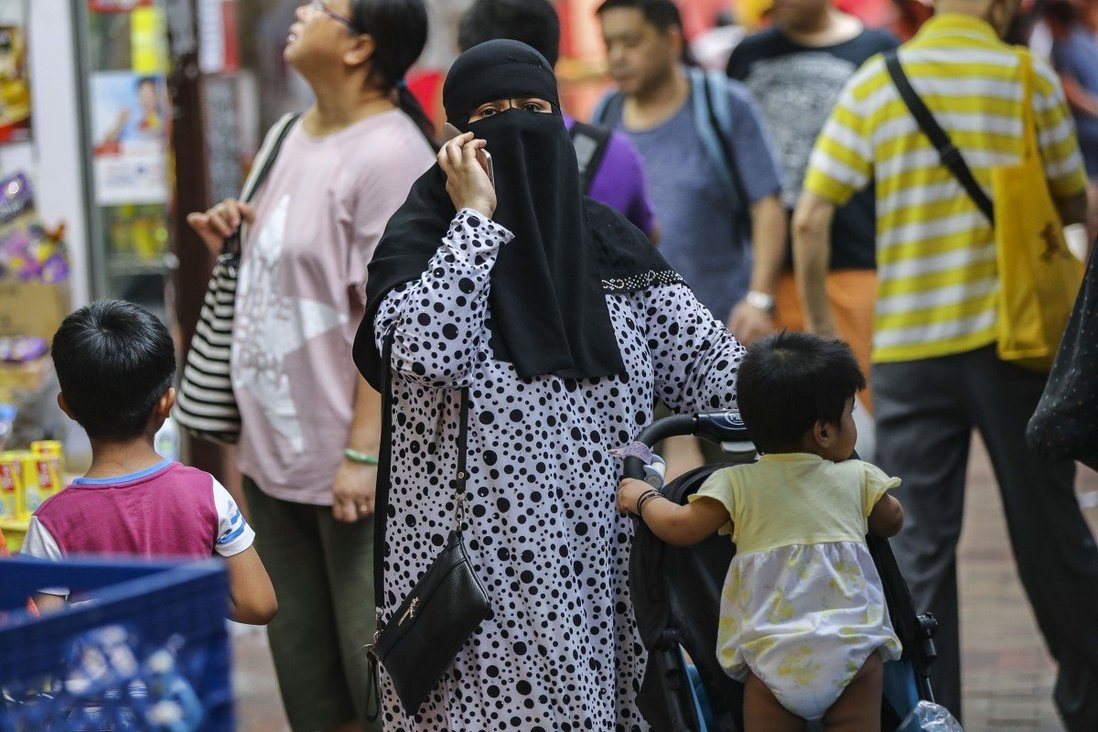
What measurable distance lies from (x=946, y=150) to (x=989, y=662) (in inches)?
81.5

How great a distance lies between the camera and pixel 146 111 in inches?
254

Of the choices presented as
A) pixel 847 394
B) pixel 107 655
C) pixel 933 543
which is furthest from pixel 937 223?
pixel 107 655

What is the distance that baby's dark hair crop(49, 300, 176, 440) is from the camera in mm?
3143

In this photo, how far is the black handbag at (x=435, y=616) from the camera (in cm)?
318

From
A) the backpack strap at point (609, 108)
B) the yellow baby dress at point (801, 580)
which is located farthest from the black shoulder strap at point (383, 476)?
the backpack strap at point (609, 108)

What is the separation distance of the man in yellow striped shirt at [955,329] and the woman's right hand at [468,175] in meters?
2.06

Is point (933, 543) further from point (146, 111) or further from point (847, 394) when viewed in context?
point (146, 111)

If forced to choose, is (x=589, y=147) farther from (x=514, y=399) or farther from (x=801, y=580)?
(x=801, y=580)

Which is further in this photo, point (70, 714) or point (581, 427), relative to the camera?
point (581, 427)

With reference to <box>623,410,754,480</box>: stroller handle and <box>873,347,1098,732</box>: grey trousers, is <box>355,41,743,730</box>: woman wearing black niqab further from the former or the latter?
<box>873,347,1098,732</box>: grey trousers

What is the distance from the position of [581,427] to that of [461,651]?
1.63 ft

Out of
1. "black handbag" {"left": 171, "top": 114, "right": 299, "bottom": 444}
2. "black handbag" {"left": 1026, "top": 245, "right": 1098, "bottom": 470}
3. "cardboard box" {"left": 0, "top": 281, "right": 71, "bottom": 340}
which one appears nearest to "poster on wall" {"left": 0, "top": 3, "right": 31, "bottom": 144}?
"cardboard box" {"left": 0, "top": 281, "right": 71, "bottom": 340}

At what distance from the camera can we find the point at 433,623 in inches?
126

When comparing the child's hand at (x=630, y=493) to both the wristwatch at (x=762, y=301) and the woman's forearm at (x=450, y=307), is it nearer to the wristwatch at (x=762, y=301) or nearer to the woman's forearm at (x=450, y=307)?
the woman's forearm at (x=450, y=307)
